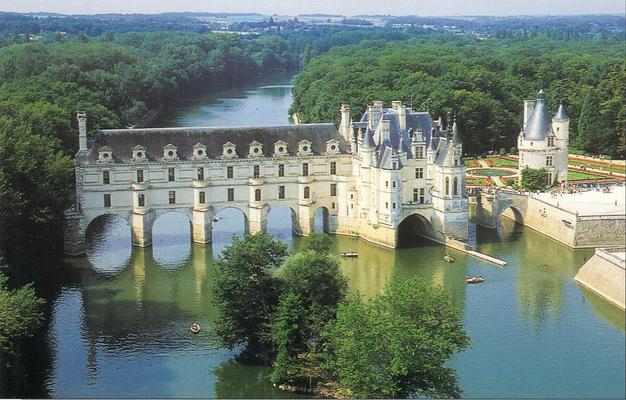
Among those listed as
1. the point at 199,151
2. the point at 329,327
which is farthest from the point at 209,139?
the point at 329,327

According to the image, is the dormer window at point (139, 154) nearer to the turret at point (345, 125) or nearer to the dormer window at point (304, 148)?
the dormer window at point (304, 148)

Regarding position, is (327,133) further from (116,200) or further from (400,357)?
(400,357)

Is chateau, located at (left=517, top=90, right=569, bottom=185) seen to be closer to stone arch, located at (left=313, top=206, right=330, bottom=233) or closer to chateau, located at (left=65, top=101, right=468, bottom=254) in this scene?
chateau, located at (left=65, top=101, right=468, bottom=254)

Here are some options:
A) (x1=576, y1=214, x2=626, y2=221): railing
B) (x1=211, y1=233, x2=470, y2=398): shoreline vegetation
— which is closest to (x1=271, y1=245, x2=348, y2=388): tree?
(x1=211, y1=233, x2=470, y2=398): shoreline vegetation

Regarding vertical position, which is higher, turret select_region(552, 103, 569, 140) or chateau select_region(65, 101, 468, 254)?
turret select_region(552, 103, 569, 140)

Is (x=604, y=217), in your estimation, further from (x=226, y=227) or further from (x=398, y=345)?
(x=226, y=227)
